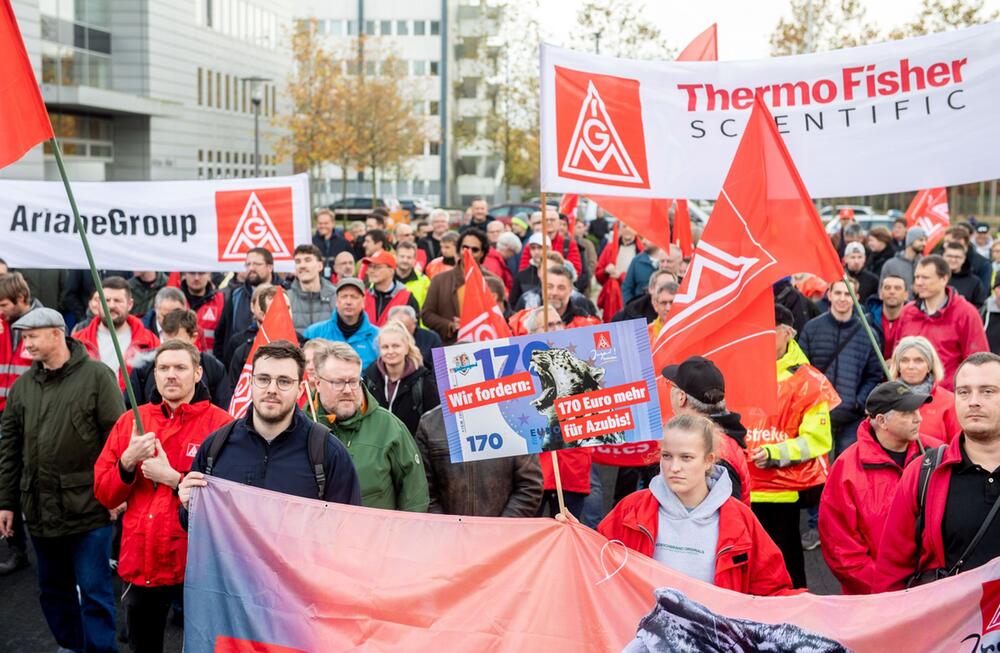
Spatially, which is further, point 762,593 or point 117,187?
point 117,187

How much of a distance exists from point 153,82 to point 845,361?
42.1 m

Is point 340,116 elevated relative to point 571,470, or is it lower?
elevated

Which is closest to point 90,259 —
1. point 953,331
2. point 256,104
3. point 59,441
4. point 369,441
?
point 369,441

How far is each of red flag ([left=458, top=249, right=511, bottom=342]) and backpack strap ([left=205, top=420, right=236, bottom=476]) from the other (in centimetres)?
386

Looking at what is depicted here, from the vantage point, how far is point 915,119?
22.1ft

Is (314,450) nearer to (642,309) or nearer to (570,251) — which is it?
(642,309)

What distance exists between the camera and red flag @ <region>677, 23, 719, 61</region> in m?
8.84

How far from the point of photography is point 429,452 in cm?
578

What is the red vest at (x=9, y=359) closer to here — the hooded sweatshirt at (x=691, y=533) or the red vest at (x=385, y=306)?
the red vest at (x=385, y=306)

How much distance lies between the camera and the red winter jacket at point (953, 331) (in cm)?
836

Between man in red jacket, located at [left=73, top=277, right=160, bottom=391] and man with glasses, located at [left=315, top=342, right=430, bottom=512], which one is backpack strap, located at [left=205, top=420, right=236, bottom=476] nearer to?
man with glasses, located at [left=315, top=342, right=430, bottom=512]

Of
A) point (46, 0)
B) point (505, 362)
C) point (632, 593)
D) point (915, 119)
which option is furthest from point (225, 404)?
point (46, 0)

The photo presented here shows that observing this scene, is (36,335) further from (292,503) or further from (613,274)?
(613,274)

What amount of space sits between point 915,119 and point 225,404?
15.7 ft
